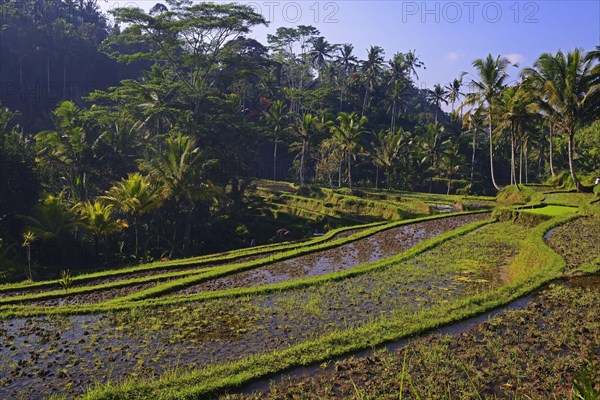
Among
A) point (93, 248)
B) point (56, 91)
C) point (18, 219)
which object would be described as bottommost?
point (93, 248)

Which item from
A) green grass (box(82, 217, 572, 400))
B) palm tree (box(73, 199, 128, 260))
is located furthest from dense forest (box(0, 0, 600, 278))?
green grass (box(82, 217, 572, 400))

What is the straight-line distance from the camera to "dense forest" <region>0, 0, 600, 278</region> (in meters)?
24.4

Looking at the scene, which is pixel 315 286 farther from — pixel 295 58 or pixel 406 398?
pixel 295 58

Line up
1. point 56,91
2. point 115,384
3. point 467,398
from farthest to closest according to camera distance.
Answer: point 56,91, point 115,384, point 467,398

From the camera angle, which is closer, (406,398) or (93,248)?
(406,398)

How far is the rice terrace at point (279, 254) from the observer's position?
7941 millimetres

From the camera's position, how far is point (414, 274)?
48.0 ft

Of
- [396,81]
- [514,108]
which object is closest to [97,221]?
[514,108]

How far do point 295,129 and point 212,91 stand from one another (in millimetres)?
9265

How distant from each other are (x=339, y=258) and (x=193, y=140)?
14.2 meters

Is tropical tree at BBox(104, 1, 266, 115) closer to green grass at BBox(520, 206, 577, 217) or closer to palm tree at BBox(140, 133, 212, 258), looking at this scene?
palm tree at BBox(140, 133, 212, 258)

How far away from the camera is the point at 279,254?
1917 cm

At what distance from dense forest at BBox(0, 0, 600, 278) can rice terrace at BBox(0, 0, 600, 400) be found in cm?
19

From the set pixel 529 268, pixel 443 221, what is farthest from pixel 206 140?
pixel 529 268
